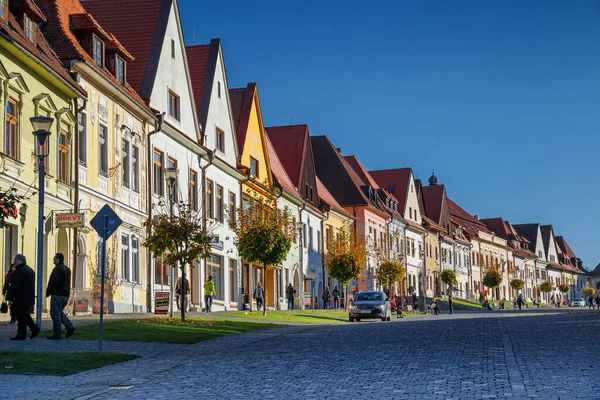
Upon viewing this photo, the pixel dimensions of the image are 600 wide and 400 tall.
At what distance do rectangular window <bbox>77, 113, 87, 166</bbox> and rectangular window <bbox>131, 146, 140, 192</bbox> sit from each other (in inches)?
190

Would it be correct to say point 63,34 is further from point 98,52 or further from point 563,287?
point 563,287

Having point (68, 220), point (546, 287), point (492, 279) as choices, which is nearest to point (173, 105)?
point (68, 220)

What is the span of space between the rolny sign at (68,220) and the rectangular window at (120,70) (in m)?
8.51

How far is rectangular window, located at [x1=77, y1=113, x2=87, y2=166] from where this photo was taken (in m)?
33.5

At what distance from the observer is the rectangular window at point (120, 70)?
37812 mm

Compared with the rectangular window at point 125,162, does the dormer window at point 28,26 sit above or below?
above

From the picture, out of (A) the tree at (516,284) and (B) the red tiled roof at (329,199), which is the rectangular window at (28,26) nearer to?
(B) the red tiled roof at (329,199)

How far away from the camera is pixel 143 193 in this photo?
39.7 m

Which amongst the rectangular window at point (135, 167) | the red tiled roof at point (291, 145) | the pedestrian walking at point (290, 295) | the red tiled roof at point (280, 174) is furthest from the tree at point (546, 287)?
the rectangular window at point (135, 167)

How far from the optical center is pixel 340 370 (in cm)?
1642

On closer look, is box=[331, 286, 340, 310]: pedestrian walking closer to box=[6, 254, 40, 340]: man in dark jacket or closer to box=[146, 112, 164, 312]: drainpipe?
box=[146, 112, 164, 312]: drainpipe

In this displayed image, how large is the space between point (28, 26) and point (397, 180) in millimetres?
66444

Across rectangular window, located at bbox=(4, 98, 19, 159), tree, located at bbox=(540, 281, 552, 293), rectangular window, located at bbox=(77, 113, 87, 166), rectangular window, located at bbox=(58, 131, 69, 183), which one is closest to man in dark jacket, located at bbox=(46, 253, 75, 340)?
rectangular window, located at bbox=(4, 98, 19, 159)

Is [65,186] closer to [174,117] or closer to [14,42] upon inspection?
[14,42]
